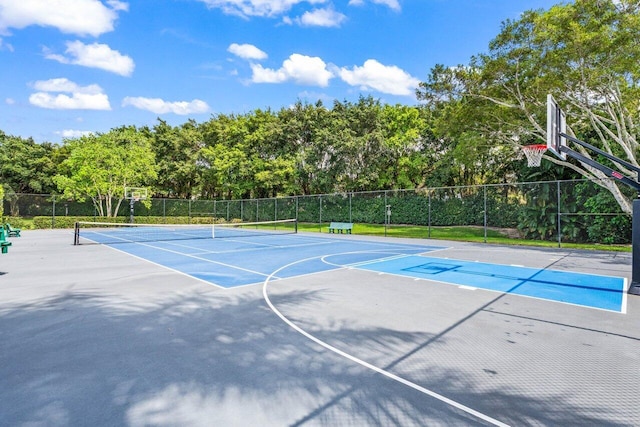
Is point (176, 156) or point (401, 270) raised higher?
point (176, 156)

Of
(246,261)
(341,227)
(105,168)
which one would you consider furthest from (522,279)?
(105,168)

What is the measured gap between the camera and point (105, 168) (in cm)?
3094

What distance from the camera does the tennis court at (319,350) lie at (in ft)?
9.03

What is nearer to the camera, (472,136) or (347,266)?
(347,266)

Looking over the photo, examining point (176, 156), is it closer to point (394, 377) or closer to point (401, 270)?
point (401, 270)

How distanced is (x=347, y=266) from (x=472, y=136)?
12.5m

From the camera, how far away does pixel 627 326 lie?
475 cm

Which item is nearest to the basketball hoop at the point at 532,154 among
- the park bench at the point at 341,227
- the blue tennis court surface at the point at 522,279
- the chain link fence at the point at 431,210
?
the chain link fence at the point at 431,210

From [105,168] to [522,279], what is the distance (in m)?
33.6

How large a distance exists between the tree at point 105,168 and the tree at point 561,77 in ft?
88.5

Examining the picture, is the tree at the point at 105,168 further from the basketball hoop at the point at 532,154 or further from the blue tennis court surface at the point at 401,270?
the basketball hoop at the point at 532,154

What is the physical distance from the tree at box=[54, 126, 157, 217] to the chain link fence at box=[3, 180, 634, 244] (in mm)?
1584

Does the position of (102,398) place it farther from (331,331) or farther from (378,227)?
(378,227)

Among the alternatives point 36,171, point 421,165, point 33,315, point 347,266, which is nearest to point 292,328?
point 33,315
